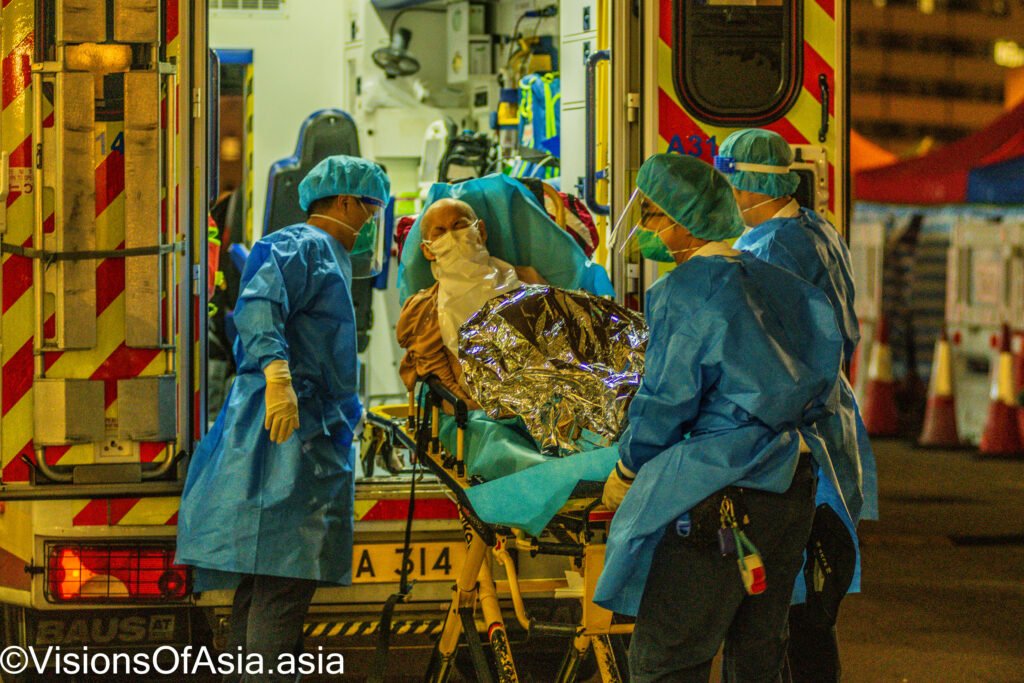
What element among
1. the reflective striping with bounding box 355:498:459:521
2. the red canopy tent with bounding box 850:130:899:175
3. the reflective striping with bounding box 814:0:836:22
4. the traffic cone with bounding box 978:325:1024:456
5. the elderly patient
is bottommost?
the traffic cone with bounding box 978:325:1024:456

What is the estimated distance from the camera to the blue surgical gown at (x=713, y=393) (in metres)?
2.79

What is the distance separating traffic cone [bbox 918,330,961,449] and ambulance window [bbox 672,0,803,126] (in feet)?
23.2

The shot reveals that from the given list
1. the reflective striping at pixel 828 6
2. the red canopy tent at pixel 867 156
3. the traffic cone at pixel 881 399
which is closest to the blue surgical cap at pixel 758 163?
the reflective striping at pixel 828 6

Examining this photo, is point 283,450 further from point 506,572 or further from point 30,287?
point 30,287

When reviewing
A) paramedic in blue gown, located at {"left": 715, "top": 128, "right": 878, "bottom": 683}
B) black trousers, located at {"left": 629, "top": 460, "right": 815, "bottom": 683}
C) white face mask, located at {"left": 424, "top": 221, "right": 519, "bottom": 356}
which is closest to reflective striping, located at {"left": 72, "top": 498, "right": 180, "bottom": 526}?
white face mask, located at {"left": 424, "top": 221, "right": 519, "bottom": 356}

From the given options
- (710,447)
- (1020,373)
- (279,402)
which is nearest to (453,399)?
(279,402)

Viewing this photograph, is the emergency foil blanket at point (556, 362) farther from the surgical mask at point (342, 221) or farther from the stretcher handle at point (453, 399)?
the surgical mask at point (342, 221)

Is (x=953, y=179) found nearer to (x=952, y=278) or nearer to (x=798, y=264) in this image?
(x=952, y=278)

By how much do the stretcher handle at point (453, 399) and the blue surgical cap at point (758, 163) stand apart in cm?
109

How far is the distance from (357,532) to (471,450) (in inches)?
24.6

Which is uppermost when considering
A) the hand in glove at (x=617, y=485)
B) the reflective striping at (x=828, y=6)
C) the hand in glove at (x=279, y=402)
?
the reflective striping at (x=828, y=6)

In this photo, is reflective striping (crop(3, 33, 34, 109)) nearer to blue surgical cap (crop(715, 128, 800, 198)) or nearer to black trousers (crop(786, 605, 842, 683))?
blue surgical cap (crop(715, 128, 800, 198))

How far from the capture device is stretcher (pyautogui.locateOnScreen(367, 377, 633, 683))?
3.20m

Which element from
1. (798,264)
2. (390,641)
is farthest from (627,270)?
(390,641)
